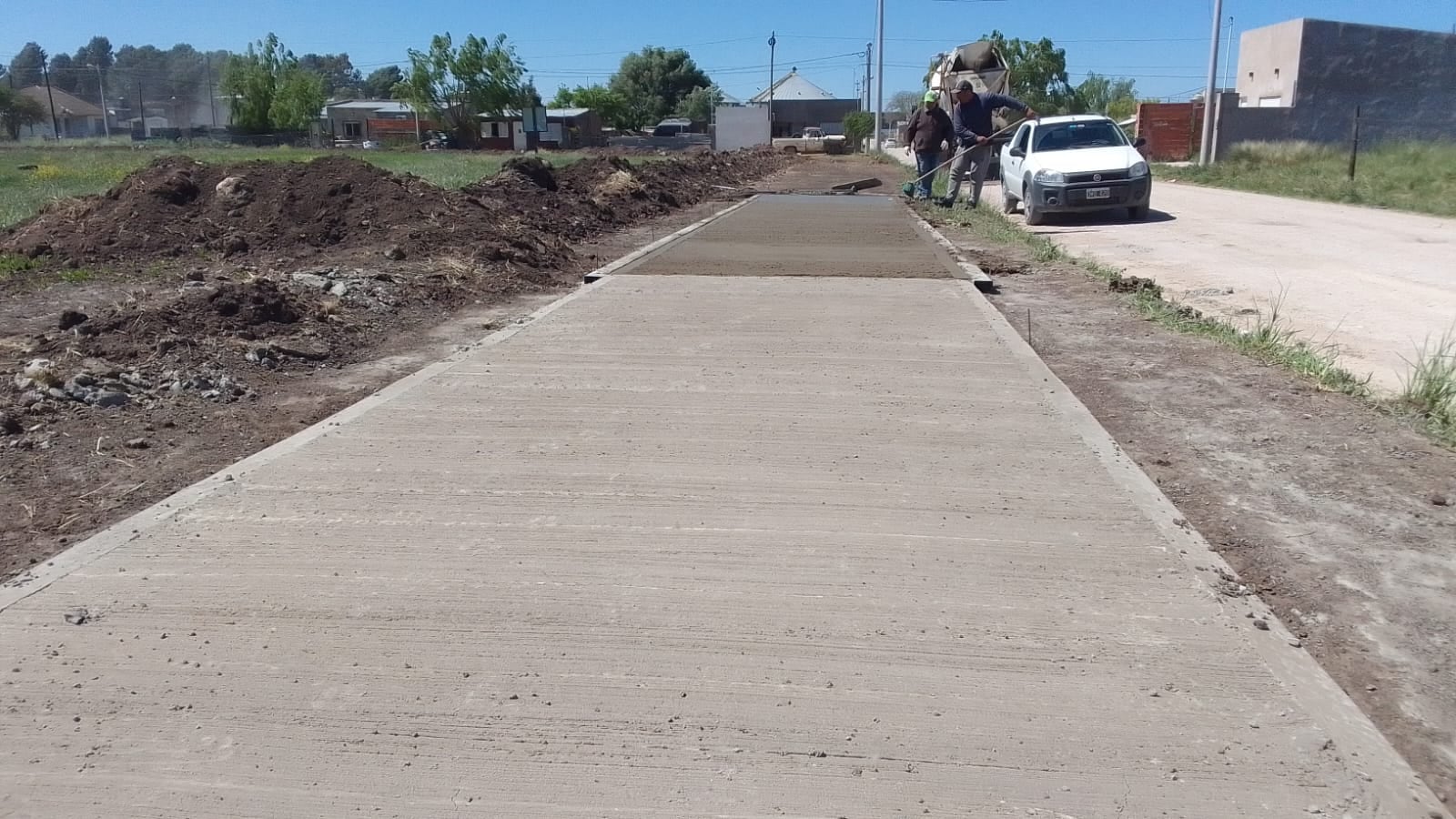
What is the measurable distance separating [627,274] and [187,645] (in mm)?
7809

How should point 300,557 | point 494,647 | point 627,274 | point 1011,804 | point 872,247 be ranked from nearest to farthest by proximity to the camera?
point 1011,804, point 494,647, point 300,557, point 627,274, point 872,247

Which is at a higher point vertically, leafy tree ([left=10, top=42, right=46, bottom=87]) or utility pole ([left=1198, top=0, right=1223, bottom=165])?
leafy tree ([left=10, top=42, right=46, bottom=87])

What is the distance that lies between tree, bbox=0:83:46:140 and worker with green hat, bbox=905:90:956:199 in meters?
101

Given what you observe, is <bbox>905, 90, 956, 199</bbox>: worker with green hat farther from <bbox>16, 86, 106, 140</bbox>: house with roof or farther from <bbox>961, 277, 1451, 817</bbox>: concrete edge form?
<bbox>16, 86, 106, 140</bbox>: house with roof

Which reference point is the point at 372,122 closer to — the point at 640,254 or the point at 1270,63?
the point at 1270,63

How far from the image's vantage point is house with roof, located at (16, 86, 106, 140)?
108 metres

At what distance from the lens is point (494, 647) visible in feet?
11.4

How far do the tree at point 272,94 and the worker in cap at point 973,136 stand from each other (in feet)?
272

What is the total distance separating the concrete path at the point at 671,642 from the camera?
2824 mm

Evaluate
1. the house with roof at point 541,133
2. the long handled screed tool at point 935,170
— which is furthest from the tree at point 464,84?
the long handled screed tool at point 935,170

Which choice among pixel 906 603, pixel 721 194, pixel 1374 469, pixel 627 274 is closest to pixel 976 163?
pixel 721 194

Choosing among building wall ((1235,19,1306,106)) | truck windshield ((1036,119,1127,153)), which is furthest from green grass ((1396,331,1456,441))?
building wall ((1235,19,1306,106))

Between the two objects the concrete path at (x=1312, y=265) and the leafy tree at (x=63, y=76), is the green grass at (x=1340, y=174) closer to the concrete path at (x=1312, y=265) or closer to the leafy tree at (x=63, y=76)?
the concrete path at (x=1312, y=265)

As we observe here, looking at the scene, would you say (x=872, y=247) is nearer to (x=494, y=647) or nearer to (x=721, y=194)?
(x=494, y=647)
